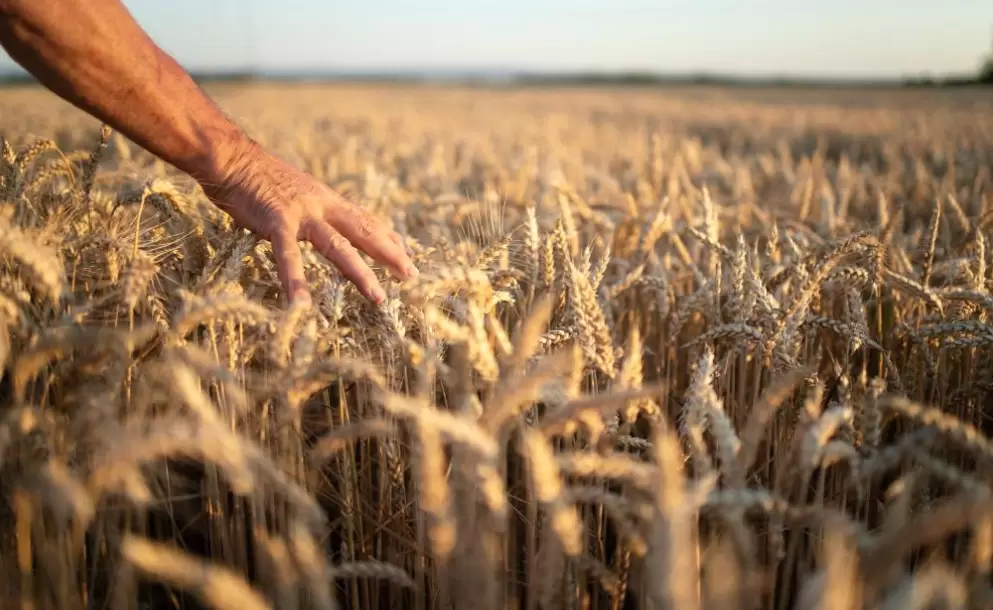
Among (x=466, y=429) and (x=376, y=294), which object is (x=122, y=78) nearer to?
(x=376, y=294)

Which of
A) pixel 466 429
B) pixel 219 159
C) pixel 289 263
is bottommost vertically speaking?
pixel 466 429

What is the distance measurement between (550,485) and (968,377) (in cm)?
147

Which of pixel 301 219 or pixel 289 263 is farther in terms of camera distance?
pixel 301 219

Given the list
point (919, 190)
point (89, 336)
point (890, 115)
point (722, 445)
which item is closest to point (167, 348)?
point (89, 336)

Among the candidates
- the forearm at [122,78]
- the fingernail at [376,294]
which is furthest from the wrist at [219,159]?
the fingernail at [376,294]

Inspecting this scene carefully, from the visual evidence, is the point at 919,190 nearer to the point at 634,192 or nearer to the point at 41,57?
the point at 634,192

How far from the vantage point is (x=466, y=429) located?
70 cm

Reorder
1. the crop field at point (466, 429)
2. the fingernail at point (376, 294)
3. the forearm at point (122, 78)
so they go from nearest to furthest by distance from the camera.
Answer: the crop field at point (466, 429) → the forearm at point (122, 78) → the fingernail at point (376, 294)

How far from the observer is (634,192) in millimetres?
3783

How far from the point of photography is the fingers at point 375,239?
5.14ft

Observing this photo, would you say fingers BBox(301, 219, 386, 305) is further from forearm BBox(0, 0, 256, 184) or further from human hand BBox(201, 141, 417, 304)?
forearm BBox(0, 0, 256, 184)

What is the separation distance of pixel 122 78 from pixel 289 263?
556 mm

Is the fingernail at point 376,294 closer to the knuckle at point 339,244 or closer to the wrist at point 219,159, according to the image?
the knuckle at point 339,244

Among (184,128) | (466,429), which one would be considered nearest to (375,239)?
(184,128)
